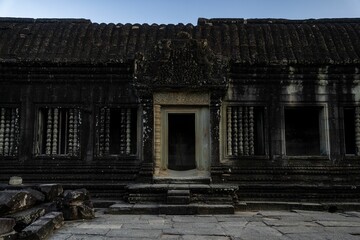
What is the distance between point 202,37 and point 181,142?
3.04 m

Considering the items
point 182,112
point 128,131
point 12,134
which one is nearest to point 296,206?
point 182,112

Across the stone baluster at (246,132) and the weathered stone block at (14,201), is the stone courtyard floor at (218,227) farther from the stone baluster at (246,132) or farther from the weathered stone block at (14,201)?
the stone baluster at (246,132)

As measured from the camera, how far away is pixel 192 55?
10391 mm

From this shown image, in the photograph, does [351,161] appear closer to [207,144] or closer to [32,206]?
[207,144]

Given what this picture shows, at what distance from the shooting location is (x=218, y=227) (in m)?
6.68

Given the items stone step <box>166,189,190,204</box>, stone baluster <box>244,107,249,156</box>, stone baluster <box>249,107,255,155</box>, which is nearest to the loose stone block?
stone step <box>166,189,190,204</box>

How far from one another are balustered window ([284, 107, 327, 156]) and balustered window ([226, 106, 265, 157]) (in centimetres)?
118

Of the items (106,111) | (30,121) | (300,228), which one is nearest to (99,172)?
(106,111)

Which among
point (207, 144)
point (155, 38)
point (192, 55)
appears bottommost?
point (207, 144)

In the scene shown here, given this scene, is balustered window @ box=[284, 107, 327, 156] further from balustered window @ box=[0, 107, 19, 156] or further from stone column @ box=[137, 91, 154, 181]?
balustered window @ box=[0, 107, 19, 156]

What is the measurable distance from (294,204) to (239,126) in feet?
7.80

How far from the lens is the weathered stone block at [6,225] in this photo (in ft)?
16.8

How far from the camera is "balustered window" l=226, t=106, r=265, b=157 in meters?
10.5

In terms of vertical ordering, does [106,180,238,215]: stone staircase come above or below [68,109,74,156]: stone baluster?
below
